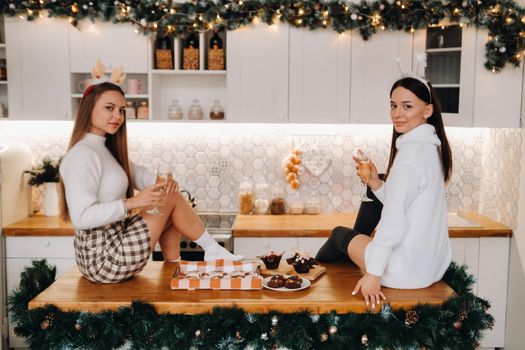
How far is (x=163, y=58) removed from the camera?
13.2ft

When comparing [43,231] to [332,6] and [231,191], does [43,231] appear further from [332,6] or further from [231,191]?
[332,6]

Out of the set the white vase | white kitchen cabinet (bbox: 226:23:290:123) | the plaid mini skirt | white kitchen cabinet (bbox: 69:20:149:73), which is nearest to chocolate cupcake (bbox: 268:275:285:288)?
the plaid mini skirt

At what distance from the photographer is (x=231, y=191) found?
14.6 ft

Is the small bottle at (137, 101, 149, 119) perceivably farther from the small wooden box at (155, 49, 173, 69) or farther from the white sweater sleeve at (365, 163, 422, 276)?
the white sweater sleeve at (365, 163, 422, 276)

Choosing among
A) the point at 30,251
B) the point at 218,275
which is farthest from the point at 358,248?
the point at 30,251

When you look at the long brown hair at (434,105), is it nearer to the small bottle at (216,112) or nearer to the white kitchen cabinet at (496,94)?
the white kitchen cabinet at (496,94)

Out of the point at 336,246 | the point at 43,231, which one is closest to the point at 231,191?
the point at 43,231

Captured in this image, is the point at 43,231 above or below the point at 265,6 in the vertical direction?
below

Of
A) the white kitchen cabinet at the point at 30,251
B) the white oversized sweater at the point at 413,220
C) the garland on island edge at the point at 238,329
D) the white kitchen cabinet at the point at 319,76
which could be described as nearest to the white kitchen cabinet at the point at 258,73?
the white kitchen cabinet at the point at 319,76

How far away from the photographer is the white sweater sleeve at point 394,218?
2260 mm

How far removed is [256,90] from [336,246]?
167 centimetres

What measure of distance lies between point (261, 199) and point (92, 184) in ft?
6.75

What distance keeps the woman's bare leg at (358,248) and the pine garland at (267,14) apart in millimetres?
1852

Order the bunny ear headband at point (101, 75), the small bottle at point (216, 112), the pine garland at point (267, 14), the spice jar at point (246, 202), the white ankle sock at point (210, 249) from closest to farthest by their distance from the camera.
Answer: the bunny ear headband at point (101, 75)
the white ankle sock at point (210, 249)
the pine garland at point (267, 14)
the small bottle at point (216, 112)
the spice jar at point (246, 202)
